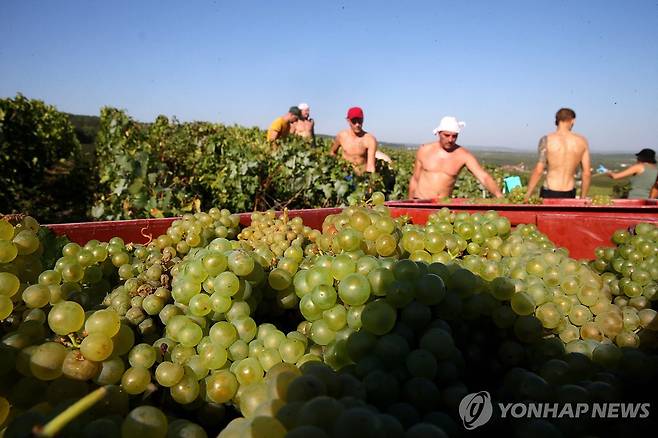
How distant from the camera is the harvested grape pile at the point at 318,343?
0.81 m

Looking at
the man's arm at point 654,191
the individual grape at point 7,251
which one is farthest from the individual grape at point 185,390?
the man's arm at point 654,191

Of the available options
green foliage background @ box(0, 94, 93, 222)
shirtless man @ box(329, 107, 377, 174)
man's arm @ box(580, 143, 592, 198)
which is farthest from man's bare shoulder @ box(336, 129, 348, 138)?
green foliage background @ box(0, 94, 93, 222)

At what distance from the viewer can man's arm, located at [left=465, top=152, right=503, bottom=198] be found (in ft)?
15.3

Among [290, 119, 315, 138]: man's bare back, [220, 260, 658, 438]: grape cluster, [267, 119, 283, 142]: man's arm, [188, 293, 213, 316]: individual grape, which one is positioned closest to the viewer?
[220, 260, 658, 438]: grape cluster

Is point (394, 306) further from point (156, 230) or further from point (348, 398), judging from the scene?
point (156, 230)

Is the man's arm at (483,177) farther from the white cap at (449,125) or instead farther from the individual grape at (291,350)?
the individual grape at (291,350)

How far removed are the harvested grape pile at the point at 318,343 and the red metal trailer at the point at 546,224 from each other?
910 millimetres

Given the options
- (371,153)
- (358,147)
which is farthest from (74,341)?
(358,147)

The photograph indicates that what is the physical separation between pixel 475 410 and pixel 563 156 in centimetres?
660

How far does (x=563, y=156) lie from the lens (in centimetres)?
646

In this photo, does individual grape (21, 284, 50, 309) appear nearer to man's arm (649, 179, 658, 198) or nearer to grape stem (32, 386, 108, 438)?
grape stem (32, 386, 108, 438)

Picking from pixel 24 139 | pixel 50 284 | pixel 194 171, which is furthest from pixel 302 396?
pixel 24 139

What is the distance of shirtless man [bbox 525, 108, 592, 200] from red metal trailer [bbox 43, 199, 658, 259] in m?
3.76

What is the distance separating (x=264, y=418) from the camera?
740mm
